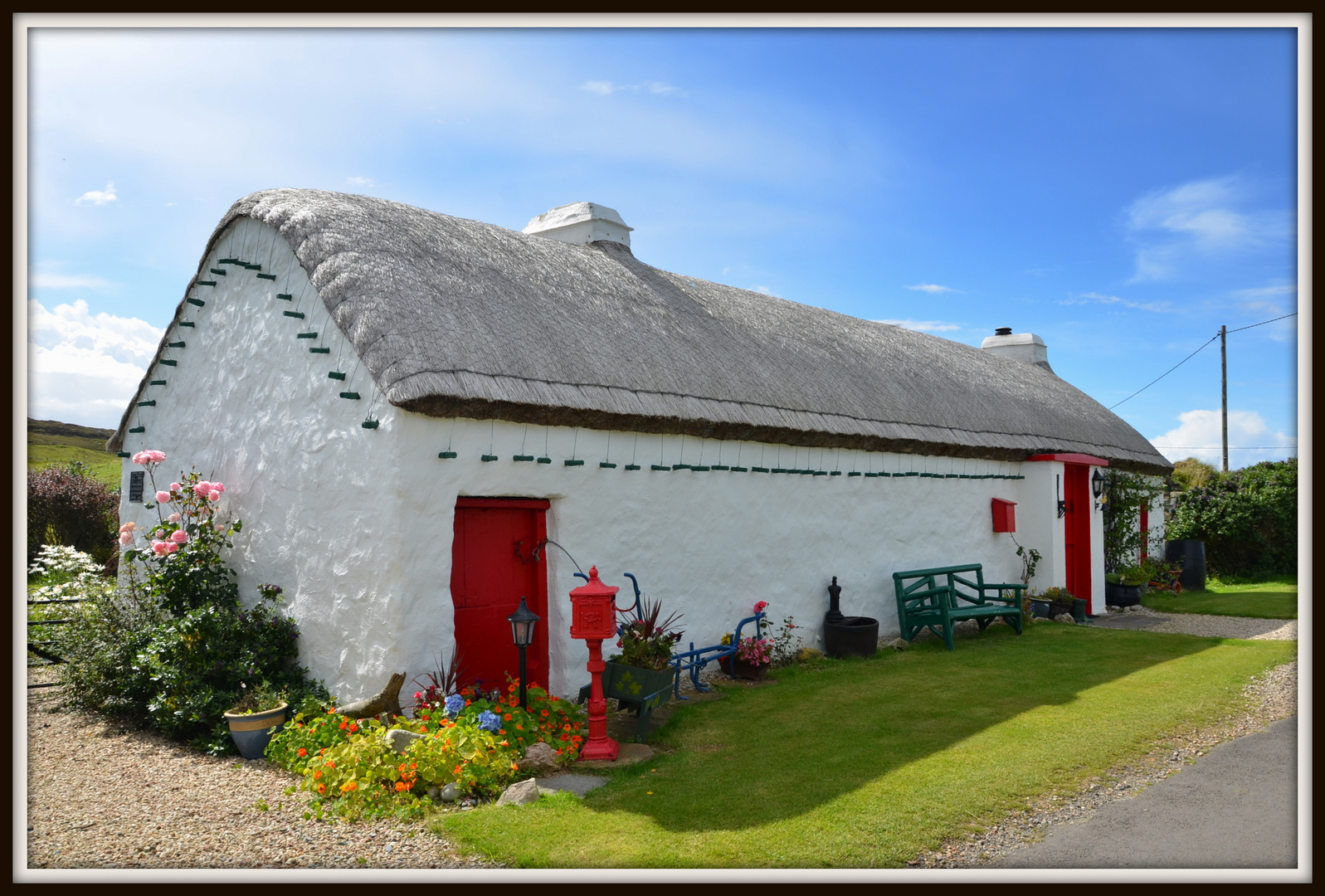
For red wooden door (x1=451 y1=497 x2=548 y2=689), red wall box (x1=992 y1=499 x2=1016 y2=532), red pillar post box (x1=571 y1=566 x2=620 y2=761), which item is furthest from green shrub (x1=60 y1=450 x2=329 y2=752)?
red wall box (x1=992 y1=499 x2=1016 y2=532)

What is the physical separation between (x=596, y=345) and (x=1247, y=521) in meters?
15.9

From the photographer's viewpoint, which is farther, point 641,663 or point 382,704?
point 641,663

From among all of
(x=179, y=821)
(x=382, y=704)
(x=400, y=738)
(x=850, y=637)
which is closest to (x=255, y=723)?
(x=382, y=704)

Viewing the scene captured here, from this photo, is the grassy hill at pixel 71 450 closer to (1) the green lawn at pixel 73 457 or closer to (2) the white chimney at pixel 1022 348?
(1) the green lawn at pixel 73 457

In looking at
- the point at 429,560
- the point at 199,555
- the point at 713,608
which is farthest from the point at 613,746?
the point at 199,555

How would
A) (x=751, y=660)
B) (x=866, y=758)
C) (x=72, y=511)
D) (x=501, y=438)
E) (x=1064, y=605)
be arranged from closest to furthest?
(x=866, y=758) < (x=501, y=438) < (x=751, y=660) < (x=1064, y=605) < (x=72, y=511)

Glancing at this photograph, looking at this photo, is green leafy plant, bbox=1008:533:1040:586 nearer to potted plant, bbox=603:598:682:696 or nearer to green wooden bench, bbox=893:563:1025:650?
green wooden bench, bbox=893:563:1025:650

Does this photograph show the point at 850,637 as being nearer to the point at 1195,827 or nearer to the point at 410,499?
the point at 1195,827

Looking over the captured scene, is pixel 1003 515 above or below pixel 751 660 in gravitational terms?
above

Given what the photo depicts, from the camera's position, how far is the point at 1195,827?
15.8 feet

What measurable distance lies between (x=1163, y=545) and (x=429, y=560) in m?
16.5

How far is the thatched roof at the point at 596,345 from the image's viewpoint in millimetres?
6898

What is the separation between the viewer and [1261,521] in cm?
1802
